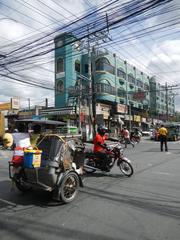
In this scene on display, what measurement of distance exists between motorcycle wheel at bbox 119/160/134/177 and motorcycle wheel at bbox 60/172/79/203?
3037 millimetres

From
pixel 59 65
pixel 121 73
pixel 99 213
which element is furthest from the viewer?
pixel 121 73

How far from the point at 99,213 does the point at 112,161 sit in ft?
13.2

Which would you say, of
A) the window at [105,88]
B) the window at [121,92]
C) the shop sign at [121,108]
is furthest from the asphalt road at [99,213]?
the window at [121,92]

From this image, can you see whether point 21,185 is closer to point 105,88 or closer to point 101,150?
point 101,150

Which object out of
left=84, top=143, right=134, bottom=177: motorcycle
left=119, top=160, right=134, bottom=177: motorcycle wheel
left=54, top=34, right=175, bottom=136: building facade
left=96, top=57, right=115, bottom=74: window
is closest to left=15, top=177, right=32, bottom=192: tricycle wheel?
left=84, top=143, right=134, bottom=177: motorcycle

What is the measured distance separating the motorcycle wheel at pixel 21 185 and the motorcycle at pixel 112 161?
2.66 meters

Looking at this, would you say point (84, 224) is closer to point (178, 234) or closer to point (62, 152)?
point (178, 234)

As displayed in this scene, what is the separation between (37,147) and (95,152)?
3.06 meters

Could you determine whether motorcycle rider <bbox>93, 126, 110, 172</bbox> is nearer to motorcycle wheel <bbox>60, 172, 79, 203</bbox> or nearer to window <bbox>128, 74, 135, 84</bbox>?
motorcycle wheel <bbox>60, 172, 79, 203</bbox>

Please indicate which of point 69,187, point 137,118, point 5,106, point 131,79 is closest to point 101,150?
point 69,187

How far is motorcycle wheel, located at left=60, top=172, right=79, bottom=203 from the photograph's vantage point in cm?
576

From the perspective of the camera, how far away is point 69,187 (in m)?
6.00

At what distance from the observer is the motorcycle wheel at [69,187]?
5.76 m

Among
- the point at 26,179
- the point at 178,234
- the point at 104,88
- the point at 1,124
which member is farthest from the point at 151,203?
the point at 104,88
